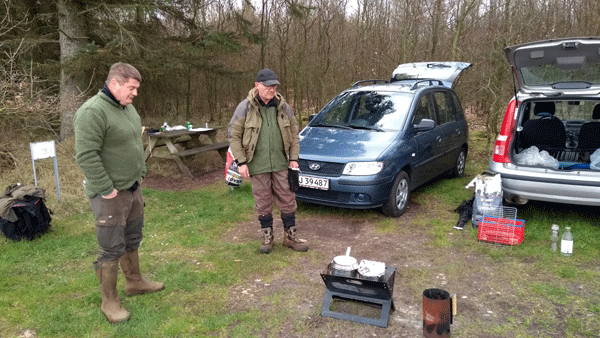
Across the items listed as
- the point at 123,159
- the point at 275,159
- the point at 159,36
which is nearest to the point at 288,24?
the point at 159,36

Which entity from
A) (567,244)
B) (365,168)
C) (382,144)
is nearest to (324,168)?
(365,168)

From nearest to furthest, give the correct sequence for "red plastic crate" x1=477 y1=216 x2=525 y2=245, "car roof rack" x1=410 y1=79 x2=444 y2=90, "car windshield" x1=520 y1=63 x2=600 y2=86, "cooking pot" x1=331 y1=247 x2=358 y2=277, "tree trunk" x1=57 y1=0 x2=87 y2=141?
"cooking pot" x1=331 y1=247 x2=358 y2=277
"red plastic crate" x1=477 y1=216 x2=525 y2=245
"car windshield" x1=520 y1=63 x2=600 y2=86
"car roof rack" x1=410 y1=79 x2=444 y2=90
"tree trunk" x1=57 y1=0 x2=87 y2=141

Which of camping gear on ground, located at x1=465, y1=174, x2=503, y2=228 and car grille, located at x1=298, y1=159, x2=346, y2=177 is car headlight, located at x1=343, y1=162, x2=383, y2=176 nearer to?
car grille, located at x1=298, y1=159, x2=346, y2=177

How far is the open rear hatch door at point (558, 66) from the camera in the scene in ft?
16.8

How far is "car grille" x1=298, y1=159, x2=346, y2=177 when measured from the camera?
5.66m

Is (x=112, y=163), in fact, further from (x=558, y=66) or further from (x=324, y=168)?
(x=558, y=66)

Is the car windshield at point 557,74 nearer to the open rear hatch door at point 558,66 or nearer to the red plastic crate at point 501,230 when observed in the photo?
the open rear hatch door at point 558,66

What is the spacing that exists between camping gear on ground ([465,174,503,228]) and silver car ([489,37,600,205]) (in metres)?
0.19

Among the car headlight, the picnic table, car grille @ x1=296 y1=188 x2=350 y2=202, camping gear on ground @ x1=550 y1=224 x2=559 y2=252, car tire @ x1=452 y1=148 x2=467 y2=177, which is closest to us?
camping gear on ground @ x1=550 y1=224 x2=559 y2=252

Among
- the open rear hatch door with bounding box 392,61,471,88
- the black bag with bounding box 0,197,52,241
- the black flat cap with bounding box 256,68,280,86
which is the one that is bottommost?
the black bag with bounding box 0,197,52,241

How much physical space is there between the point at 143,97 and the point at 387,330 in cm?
1169

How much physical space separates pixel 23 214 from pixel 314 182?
11.2 ft

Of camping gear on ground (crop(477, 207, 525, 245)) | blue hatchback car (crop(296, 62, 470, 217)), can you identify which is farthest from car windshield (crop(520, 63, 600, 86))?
camping gear on ground (crop(477, 207, 525, 245))

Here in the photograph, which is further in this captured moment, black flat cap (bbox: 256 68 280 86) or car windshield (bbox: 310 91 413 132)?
car windshield (bbox: 310 91 413 132)
